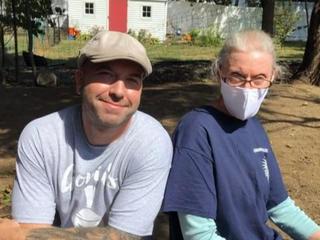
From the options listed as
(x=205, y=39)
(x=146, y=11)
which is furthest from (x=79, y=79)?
(x=146, y=11)

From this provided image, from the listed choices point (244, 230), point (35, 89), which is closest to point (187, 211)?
point (244, 230)

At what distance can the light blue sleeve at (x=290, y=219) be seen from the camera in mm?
2551

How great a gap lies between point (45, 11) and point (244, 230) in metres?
11.4

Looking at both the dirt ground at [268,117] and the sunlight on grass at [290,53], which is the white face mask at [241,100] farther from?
the sunlight on grass at [290,53]

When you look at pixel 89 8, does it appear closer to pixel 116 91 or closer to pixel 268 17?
pixel 268 17

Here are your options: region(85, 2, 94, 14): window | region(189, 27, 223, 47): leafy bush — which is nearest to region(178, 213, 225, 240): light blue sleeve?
region(189, 27, 223, 47): leafy bush

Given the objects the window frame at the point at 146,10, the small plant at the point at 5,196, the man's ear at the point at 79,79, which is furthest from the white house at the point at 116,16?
the man's ear at the point at 79,79

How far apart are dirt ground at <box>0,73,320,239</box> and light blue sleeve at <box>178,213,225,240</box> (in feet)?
6.11

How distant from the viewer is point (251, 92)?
233 centimetres

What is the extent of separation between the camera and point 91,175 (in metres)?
2.19

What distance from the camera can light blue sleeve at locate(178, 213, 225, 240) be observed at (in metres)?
2.19

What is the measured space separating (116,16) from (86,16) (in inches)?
69.8

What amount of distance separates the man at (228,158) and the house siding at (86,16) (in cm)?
3272

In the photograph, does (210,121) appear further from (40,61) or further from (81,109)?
(40,61)
